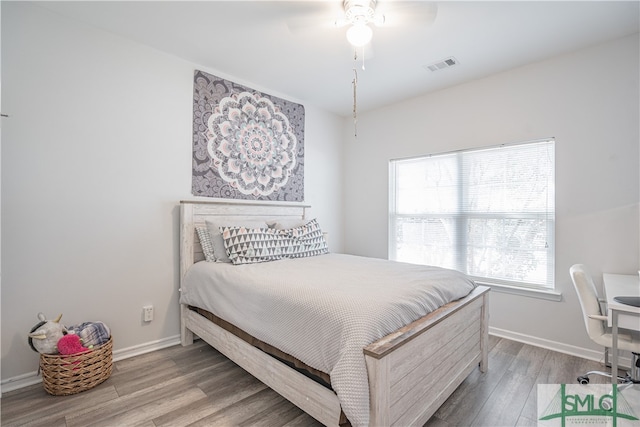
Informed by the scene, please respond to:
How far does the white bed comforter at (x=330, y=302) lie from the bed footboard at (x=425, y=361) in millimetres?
52

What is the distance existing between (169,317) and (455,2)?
10.7 feet

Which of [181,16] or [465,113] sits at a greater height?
[181,16]

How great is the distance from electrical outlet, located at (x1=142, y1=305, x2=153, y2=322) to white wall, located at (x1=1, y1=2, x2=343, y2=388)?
44 millimetres

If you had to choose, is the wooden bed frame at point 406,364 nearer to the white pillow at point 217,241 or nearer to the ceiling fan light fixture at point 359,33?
the white pillow at point 217,241

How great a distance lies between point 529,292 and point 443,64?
7.30ft

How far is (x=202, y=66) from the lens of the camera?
2.85 m

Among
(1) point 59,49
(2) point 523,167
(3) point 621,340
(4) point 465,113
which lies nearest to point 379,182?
(4) point 465,113

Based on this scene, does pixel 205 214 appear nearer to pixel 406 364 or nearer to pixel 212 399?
pixel 212 399

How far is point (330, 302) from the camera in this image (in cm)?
148

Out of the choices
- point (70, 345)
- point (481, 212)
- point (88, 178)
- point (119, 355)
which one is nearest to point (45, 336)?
point (70, 345)

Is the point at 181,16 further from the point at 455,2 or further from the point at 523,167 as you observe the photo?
the point at 523,167

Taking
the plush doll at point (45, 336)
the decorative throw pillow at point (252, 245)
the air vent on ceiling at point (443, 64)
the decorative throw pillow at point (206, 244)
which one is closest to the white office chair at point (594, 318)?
the air vent on ceiling at point (443, 64)

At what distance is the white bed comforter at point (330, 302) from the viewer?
1.27 metres

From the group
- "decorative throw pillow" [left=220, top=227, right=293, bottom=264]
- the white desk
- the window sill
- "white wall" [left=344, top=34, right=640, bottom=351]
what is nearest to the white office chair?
the white desk
